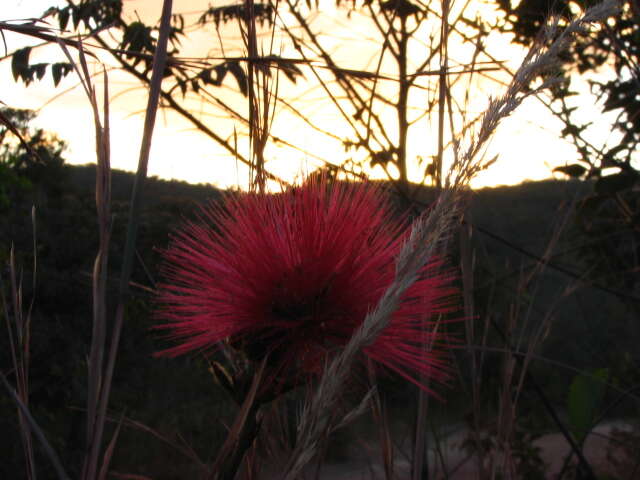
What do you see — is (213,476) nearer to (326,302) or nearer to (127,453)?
(326,302)

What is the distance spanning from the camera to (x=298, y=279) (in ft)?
1.94

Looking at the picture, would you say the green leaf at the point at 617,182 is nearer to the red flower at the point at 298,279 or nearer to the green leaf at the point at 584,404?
the green leaf at the point at 584,404

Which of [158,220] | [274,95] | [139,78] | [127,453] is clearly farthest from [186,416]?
[274,95]

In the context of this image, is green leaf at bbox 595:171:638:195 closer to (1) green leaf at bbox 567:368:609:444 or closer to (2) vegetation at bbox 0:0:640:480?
(2) vegetation at bbox 0:0:640:480

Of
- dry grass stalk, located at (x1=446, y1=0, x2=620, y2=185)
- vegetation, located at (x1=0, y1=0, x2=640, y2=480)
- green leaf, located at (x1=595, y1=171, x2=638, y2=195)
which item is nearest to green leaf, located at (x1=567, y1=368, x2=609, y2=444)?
vegetation, located at (x1=0, y1=0, x2=640, y2=480)

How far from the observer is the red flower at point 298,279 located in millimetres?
579

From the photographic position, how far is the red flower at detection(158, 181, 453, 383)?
58cm

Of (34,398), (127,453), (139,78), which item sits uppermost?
(139,78)

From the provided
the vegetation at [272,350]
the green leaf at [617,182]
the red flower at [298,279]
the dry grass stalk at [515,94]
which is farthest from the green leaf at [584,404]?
the dry grass stalk at [515,94]

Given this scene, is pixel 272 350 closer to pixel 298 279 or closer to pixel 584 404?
pixel 298 279

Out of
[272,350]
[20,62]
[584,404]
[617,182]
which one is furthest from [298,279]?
[584,404]

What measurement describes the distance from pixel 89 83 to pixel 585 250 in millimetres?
3150

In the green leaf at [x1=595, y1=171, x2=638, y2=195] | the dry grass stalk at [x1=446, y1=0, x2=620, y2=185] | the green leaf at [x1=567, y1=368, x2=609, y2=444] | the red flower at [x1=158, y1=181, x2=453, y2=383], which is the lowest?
the green leaf at [x1=567, y1=368, x2=609, y2=444]

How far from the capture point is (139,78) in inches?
51.9
